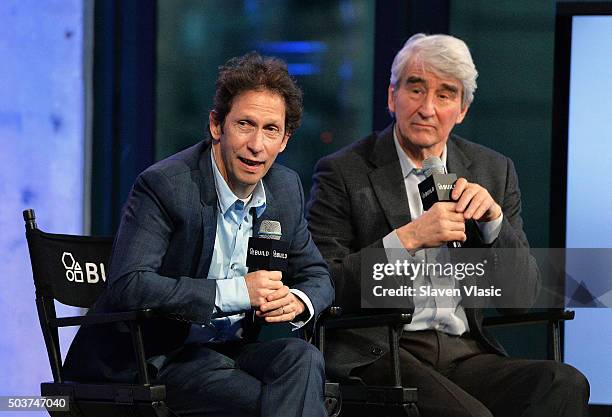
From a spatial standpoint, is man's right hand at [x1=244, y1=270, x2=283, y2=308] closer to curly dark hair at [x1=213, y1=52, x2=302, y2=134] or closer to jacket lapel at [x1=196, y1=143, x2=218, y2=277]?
jacket lapel at [x1=196, y1=143, x2=218, y2=277]

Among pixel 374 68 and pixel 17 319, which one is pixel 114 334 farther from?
pixel 374 68

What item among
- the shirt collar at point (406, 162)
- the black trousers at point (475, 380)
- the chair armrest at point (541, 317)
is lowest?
the black trousers at point (475, 380)

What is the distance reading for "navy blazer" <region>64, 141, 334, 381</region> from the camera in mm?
3207

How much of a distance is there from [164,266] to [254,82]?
2.13 feet

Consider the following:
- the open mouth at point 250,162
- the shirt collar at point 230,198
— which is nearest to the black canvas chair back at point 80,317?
the shirt collar at point 230,198

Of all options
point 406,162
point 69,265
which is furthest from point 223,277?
point 406,162

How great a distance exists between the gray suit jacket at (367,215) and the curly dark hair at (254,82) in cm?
54

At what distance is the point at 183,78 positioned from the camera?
538 centimetres

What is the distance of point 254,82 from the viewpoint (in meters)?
3.46

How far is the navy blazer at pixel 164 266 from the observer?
321 cm

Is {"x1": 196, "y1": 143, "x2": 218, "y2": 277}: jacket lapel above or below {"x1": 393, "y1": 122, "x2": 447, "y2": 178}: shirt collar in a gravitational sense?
below

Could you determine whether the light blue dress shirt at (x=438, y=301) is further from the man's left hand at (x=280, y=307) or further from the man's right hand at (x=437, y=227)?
the man's left hand at (x=280, y=307)

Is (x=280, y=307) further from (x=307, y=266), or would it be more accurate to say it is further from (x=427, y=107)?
(x=427, y=107)

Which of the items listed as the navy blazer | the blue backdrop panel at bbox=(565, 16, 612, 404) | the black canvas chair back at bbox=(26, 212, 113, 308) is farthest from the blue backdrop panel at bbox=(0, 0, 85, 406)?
the blue backdrop panel at bbox=(565, 16, 612, 404)
